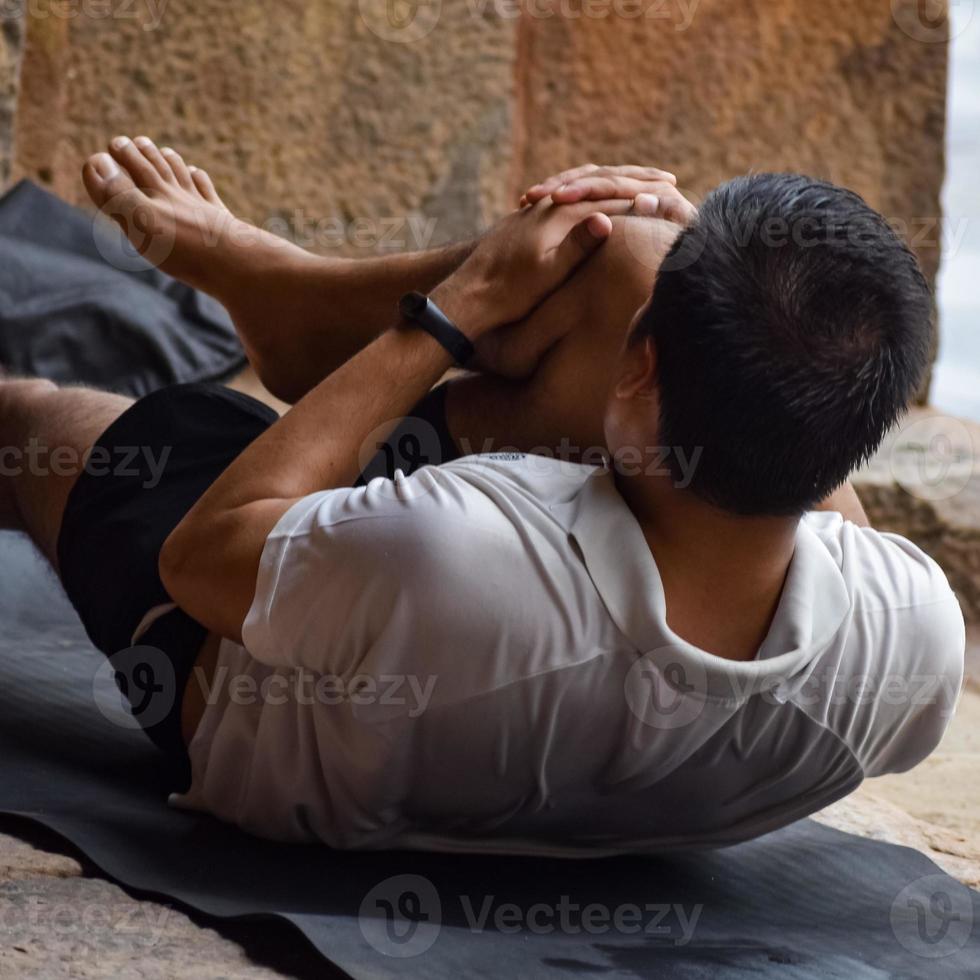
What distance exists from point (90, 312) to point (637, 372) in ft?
6.00

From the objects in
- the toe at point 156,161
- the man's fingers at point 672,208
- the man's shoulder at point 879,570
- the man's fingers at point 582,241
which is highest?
the man's fingers at point 672,208

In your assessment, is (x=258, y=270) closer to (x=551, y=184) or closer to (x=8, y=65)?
(x=551, y=184)

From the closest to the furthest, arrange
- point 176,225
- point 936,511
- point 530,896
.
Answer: point 530,896, point 176,225, point 936,511

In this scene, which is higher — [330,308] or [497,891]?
[330,308]

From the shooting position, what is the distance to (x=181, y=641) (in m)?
1.18

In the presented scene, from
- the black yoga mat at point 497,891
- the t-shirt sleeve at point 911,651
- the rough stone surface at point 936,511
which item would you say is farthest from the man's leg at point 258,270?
the rough stone surface at point 936,511

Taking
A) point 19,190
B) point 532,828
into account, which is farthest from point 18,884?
point 19,190

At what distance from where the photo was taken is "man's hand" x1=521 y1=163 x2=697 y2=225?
1251mm

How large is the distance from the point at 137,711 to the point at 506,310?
45 centimetres

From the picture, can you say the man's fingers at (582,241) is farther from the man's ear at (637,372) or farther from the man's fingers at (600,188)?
the man's ear at (637,372)

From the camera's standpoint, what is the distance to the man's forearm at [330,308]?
1.53 m

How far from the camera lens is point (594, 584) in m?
0.96

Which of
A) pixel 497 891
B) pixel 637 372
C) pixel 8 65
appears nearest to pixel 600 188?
pixel 637 372

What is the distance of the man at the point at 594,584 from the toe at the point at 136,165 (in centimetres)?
60
